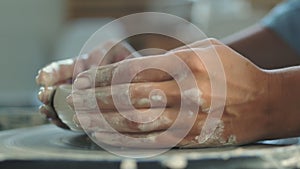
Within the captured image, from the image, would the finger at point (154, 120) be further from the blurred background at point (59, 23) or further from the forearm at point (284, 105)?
the blurred background at point (59, 23)

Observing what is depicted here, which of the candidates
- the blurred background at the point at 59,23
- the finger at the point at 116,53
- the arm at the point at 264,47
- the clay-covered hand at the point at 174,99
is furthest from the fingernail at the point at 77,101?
the blurred background at the point at 59,23

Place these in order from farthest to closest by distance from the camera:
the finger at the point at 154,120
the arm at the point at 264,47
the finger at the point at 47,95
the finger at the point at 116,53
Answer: the arm at the point at 264,47 → the finger at the point at 116,53 → the finger at the point at 47,95 → the finger at the point at 154,120

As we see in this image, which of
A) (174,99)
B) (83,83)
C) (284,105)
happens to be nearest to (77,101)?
(83,83)

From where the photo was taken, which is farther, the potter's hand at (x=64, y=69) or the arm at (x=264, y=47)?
the arm at (x=264, y=47)

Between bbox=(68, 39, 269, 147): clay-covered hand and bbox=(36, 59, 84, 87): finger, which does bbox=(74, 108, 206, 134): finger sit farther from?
bbox=(36, 59, 84, 87): finger

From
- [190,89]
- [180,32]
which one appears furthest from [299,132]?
[180,32]

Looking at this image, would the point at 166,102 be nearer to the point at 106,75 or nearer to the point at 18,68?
the point at 106,75
